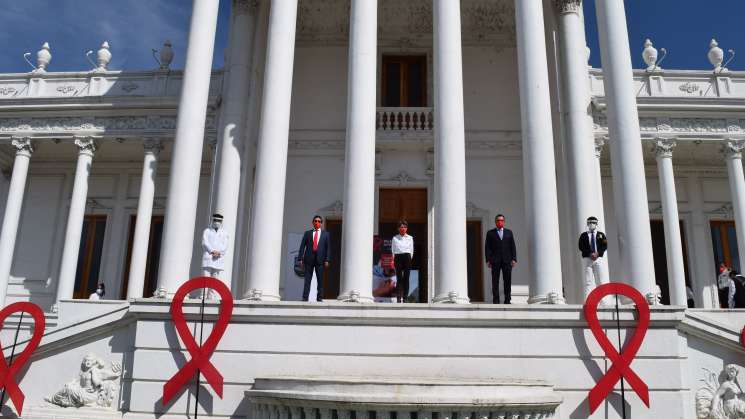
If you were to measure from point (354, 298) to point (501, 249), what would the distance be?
3671 mm

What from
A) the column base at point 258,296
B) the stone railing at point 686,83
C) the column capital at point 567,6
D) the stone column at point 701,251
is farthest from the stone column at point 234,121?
the stone column at point 701,251

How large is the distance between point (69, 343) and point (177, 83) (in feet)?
45.2

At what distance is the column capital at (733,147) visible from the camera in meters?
22.2

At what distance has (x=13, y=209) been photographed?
77.0 ft

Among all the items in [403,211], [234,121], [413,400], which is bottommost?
[413,400]

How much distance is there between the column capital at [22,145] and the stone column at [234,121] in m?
8.90

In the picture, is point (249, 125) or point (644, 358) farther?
point (249, 125)

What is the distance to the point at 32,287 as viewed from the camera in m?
24.9

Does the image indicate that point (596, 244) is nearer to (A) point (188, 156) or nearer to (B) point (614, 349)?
(B) point (614, 349)

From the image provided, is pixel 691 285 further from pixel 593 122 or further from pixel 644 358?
pixel 644 358

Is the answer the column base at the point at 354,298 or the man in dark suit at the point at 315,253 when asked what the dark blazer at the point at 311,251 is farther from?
the column base at the point at 354,298

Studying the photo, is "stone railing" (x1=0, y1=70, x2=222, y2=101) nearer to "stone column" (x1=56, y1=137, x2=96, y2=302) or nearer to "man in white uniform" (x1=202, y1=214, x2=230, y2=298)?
"stone column" (x1=56, y1=137, x2=96, y2=302)

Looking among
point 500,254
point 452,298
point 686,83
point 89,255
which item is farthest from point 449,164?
point 89,255

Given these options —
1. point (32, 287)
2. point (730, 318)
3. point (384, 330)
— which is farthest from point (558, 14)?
point (32, 287)
